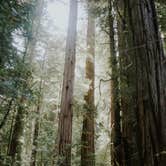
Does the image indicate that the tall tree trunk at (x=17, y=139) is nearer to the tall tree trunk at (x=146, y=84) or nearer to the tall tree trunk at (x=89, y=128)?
the tall tree trunk at (x=89, y=128)

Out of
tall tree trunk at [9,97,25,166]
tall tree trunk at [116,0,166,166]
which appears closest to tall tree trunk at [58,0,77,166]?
tall tree trunk at [9,97,25,166]

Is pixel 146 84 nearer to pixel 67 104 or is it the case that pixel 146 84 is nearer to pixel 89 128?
pixel 67 104

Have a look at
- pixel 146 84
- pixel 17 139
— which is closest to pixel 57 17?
pixel 17 139

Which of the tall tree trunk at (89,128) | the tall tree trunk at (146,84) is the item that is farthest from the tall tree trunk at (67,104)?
the tall tree trunk at (146,84)

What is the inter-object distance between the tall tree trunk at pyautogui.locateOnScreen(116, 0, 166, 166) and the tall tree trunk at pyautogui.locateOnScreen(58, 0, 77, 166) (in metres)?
4.53

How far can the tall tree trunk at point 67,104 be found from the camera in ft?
20.6

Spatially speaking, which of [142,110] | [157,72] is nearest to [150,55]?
[157,72]

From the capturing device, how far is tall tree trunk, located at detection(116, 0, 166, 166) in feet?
5.39

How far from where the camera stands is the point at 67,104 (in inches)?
275

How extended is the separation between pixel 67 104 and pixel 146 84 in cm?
530

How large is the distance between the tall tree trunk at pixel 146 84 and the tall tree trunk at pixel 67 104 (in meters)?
4.53

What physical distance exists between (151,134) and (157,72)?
47 centimetres

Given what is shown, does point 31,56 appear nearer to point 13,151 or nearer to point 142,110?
point 13,151

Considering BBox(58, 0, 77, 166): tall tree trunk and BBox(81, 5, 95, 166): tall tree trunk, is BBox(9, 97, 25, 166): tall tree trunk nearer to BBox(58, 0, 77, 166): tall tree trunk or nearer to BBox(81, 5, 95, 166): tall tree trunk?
BBox(81, 5, 95, 166): tall tree trunk
